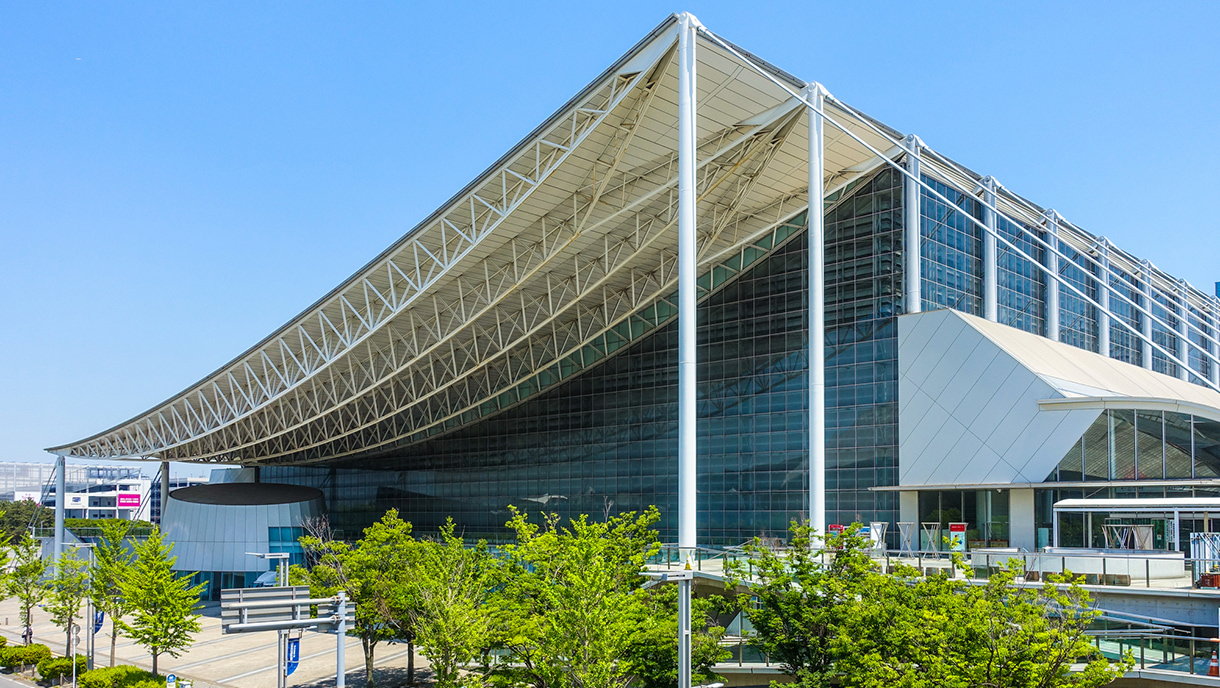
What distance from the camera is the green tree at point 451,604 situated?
84.5 feet

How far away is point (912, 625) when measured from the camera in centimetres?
1827

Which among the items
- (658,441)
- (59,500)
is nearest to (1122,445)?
(658,441)

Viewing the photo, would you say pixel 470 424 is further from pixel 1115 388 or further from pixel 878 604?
pixel 878 604

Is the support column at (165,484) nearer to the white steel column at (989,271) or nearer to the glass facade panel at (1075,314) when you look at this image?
the white steel column at (989,271)

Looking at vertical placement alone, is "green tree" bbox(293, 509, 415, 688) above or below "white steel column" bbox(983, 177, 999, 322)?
below

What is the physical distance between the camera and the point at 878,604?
19.9 m

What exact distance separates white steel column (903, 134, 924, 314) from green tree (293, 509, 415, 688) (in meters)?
21.0

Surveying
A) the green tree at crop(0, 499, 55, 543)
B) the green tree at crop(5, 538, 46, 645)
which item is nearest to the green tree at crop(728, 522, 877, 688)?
the green tree at crop(5, 538, 46, 645)

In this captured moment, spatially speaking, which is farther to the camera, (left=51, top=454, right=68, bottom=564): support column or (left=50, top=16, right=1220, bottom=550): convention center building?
(left=51, top=454, right=68, bottom=564): support column

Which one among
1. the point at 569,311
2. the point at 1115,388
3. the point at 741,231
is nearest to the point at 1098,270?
the point at 1115,388

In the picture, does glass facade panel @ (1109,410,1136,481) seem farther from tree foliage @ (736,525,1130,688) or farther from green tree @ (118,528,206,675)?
green tree @ (118,528,206,675)

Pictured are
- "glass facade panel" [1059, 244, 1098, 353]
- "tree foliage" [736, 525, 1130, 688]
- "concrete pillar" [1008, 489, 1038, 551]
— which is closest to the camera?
"tree foliage" [736, 525, 1130, 688]

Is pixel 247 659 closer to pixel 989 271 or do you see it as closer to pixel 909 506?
pixel 909 506

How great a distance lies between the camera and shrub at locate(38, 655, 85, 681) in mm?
36719
